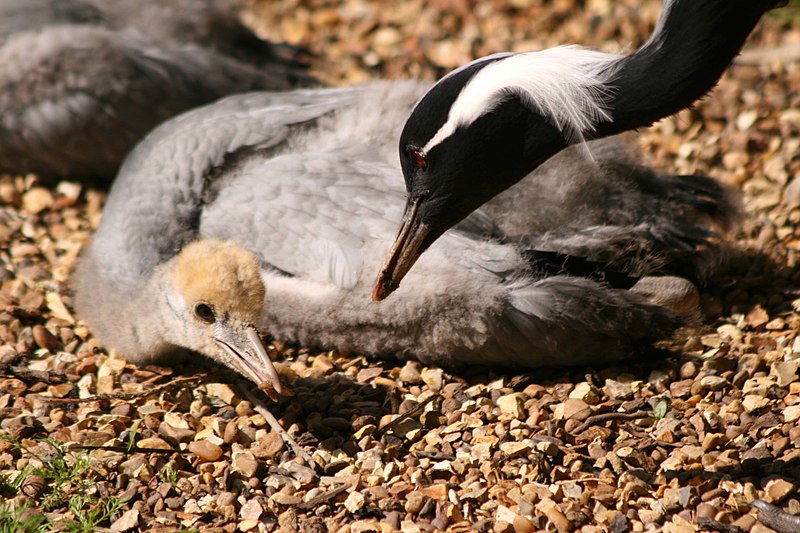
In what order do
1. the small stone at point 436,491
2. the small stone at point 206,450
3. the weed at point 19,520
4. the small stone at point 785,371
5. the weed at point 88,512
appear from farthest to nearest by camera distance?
1. the small stone at point 785,371
2. the small stone at point 206,450
3. the small stone at point 436,491
4. the weed at point 88,512
5. the weed at point 19,520

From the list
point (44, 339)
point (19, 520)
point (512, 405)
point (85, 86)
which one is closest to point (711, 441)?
point (512, 405)

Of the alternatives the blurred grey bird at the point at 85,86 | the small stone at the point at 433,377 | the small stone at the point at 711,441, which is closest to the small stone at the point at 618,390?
the small stone at the point at 711,441

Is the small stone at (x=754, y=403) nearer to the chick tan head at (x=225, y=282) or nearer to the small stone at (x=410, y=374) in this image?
the small stone at (x=410, y=374)

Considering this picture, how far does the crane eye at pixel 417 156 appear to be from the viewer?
3455mm

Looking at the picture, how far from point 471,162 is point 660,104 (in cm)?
67

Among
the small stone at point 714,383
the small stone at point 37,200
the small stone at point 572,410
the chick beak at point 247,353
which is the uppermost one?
the small stone at point 714,383

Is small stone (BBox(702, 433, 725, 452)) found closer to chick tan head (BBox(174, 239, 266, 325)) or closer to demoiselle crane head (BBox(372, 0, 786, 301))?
demoiselle crane head (BBox(372, 0, 786, 301))

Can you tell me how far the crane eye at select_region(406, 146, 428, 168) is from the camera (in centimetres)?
346

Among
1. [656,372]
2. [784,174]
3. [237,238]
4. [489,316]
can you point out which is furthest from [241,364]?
[784,174]

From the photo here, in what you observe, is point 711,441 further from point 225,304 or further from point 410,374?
point 225,304

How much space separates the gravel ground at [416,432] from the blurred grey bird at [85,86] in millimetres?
800

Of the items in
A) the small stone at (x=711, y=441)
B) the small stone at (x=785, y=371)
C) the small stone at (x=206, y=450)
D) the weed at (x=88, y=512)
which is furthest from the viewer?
the small stone at (x=785, y=371)

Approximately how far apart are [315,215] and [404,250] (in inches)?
22.6

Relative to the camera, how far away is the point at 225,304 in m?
3.68
